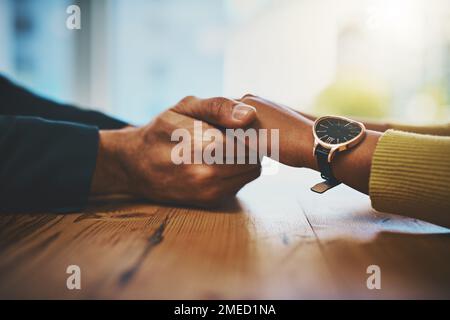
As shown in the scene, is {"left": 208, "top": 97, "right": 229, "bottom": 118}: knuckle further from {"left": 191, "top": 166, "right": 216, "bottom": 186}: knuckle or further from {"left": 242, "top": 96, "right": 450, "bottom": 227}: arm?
{"left": 242, "top": 96, "right": 450, "bottom": 227}: arm

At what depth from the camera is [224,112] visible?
81 centimetres

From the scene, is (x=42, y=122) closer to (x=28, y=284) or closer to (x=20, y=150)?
(x=20, y=150)

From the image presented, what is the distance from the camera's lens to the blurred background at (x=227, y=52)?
291 cm

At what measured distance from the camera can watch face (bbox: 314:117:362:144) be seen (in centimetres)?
75

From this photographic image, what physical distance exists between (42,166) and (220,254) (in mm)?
428

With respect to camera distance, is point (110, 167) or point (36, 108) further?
point (36, 108)

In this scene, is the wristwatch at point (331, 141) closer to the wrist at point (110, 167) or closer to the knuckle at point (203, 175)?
the knuckle at point (203, 175)

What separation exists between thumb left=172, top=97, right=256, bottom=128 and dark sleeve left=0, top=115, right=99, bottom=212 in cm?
23

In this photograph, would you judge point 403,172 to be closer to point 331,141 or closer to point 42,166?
point 331,141

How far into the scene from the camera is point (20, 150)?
778 millimetres

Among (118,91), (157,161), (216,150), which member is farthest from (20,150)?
(118,91)

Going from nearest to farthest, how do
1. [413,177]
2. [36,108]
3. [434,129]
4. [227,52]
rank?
[413,177] < [434,129] < [36,108] < [227,52]

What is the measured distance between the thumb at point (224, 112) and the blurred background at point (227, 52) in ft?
6.90

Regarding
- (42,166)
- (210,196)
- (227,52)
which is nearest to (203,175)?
(210,196)
